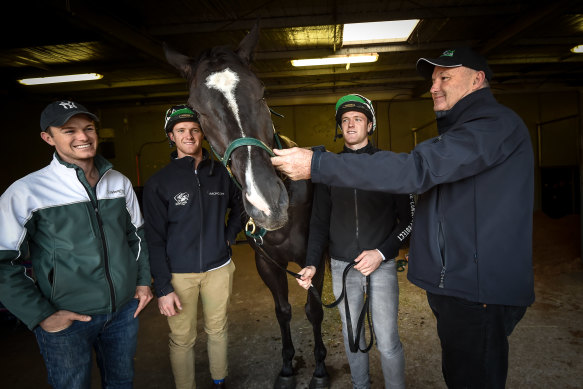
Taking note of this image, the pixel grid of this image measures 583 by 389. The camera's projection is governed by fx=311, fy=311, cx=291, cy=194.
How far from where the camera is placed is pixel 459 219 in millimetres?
1349

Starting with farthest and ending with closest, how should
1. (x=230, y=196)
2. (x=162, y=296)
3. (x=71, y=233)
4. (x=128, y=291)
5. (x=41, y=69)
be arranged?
(x=41, y=69) < (x=230, y=196) < (x=162, y=296) < (x=128, y=291) < (x=71, y=233)

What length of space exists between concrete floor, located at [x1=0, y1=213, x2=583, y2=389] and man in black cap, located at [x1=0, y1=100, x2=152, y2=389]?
51.4 inches

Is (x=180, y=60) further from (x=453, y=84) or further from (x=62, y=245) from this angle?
(x=453, y=84)

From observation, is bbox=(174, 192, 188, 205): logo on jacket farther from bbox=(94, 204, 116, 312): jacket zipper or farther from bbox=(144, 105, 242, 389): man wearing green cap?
bbox=(94, 204, 116, 312): jacket zipper

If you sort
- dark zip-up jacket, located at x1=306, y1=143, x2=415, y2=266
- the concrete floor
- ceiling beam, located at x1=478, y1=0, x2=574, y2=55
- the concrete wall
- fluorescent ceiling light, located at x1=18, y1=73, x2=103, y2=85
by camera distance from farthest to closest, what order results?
the concrete wall → fluorescent ceiling light, located at x1=18, y1=73, x2=103, y2=85 → ceiling beam, located at x1=478, y1=0, x2=574, y2=55 → the concrete floor → dark zip-up jacket, located at x1=306, y1=143, x2=415, y2=266

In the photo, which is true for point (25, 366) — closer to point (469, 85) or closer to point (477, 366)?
point (477, 366)

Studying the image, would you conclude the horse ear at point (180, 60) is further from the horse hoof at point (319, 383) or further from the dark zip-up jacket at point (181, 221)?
the horse hoof at point (319, 383)

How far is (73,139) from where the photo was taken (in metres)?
1.62

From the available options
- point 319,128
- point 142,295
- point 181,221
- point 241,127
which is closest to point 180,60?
point 241,127

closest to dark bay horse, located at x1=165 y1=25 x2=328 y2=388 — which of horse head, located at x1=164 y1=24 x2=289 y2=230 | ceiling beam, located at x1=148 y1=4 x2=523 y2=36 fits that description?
horse head, located at x1=164 y1=24 x2=289 y2=230

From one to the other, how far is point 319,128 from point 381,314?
26.9 ft

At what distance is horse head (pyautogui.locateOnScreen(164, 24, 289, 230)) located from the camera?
132 centimetres

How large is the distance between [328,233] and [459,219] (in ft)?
3.07

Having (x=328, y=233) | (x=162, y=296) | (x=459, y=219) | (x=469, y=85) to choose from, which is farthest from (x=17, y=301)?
(x=469, y=85)
